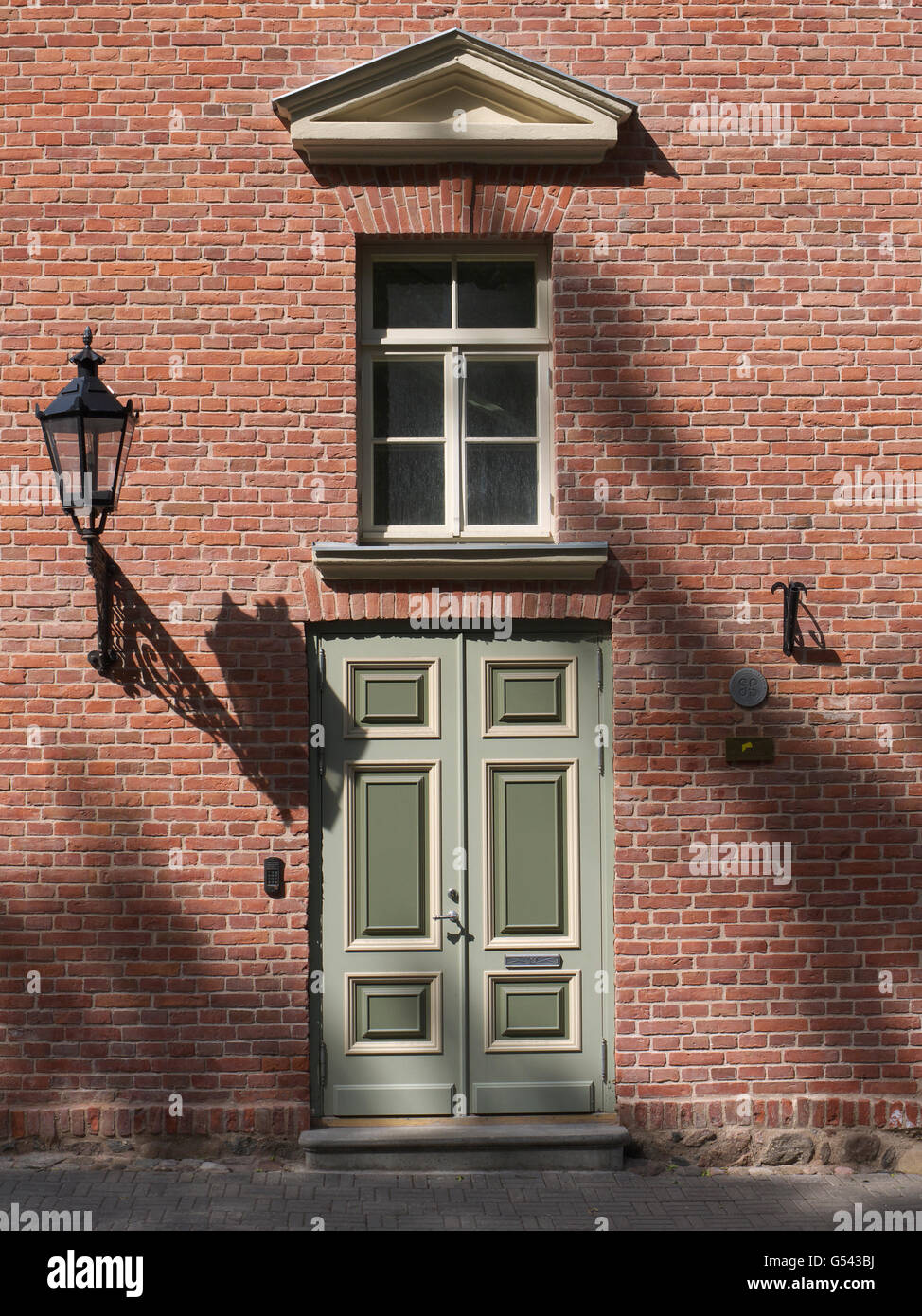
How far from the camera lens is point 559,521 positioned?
6926mm

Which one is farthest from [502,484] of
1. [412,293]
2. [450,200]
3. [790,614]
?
[790,614]

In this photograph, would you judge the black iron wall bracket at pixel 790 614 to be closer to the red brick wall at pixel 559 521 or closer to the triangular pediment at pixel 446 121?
the red brick wall at pixel 559 521

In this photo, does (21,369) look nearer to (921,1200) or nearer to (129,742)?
(129,742)

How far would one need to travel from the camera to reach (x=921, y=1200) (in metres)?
6.29

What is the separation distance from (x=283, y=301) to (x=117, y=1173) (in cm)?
490

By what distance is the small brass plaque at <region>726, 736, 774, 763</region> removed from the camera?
269 inches

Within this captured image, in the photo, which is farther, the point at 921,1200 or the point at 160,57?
the point at 160,57

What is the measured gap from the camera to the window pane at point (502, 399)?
23.4 feet

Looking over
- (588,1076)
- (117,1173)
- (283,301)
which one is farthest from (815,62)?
(117,1173)

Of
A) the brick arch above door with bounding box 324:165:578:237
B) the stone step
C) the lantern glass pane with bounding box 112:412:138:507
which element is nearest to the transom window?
the brick arch above door with bounding box 324:165:578:237

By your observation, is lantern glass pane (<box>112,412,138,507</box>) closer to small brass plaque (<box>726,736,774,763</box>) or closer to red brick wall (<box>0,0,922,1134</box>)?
red brick wall (<box>0,0,922,1134</box>)

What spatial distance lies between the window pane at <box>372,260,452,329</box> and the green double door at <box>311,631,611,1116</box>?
1.89m

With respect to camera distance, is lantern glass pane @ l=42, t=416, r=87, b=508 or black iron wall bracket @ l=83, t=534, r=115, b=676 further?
black iron wall bracket @ l=83, t=534, r=115, b=676

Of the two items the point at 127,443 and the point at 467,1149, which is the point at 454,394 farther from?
the point at 467,1149
